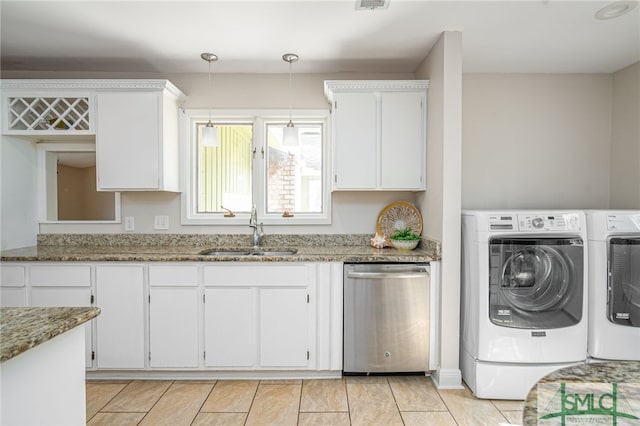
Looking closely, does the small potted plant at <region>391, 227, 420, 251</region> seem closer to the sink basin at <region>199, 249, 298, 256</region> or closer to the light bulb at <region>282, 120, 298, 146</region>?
the sink basin at <region>199, 249, 298, 256</region>

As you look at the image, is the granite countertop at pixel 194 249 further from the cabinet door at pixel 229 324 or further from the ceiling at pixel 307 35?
the ceiling at pixel 307 35

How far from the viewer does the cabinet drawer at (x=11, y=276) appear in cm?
250

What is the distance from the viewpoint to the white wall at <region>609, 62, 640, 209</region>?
9.67ft

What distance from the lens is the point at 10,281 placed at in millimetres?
2500

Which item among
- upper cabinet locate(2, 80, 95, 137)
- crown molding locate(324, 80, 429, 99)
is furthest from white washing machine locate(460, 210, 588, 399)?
upper cabinet locate(2, 80, 95, 137)

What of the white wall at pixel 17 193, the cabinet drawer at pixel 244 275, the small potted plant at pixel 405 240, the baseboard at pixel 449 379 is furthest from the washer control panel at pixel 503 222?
the white wall at pixel 17 193

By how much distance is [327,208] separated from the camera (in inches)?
126

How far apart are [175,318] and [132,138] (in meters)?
1.42

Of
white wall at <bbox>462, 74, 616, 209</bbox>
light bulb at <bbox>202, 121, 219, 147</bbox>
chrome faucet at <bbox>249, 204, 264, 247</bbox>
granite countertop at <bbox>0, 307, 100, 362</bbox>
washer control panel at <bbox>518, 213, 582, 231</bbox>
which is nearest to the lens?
granite countertop at <bbox>0, 307, 100, 362</bbox>

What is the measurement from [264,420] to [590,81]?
12.4 feet

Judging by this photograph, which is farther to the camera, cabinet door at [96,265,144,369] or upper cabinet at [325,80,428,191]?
upper cabinet at [325,80,428,191]

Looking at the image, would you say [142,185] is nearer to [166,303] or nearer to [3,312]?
[166,303]

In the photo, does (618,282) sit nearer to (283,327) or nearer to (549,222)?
(549,222)

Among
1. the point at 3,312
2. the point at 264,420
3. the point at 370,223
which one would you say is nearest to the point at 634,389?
the point at 3,312
